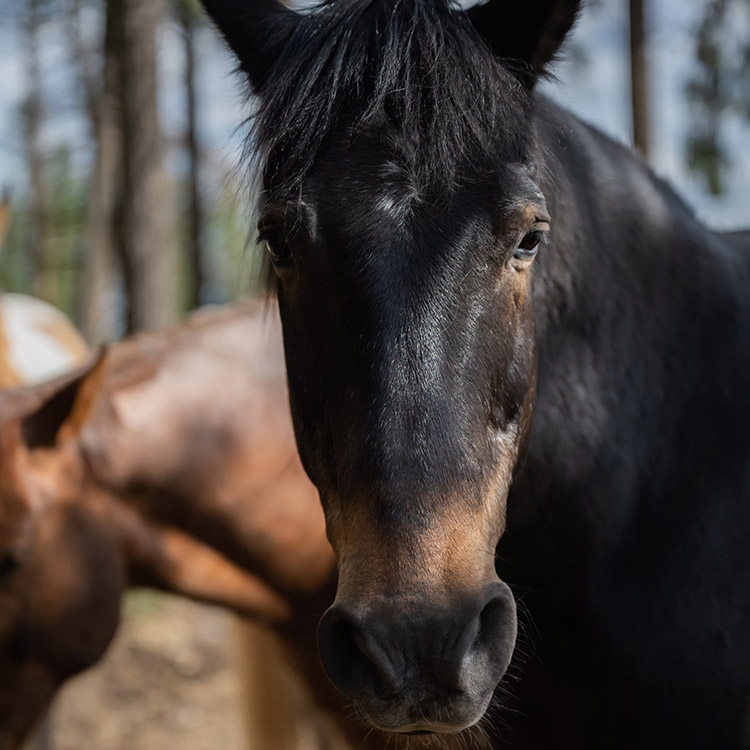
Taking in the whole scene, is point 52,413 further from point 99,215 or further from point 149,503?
point 99,215

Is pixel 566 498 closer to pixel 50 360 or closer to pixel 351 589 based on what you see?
pixel 351 589

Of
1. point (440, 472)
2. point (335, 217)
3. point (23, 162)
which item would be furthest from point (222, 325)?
point (23, 162)

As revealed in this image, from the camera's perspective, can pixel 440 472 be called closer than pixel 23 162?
Yes

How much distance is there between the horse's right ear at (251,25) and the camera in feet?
7.16

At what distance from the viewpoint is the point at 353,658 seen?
1553mm

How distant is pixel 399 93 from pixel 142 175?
16.4ft

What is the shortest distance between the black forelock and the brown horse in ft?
6.39

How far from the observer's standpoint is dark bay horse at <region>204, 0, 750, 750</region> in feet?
5.13

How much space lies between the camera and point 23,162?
68.6ft

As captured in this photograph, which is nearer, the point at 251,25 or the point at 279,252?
the point at 279,252

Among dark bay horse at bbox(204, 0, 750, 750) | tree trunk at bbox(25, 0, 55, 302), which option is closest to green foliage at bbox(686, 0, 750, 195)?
dark bay horse at bbox(204, 0, 750, 750)

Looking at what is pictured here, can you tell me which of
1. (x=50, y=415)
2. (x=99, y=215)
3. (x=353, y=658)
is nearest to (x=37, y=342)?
(x=50, y=415)

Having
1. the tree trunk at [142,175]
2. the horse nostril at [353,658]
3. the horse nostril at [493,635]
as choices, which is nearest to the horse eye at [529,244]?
the horse nostril at [493,635]

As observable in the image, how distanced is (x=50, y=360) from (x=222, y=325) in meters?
3.73
